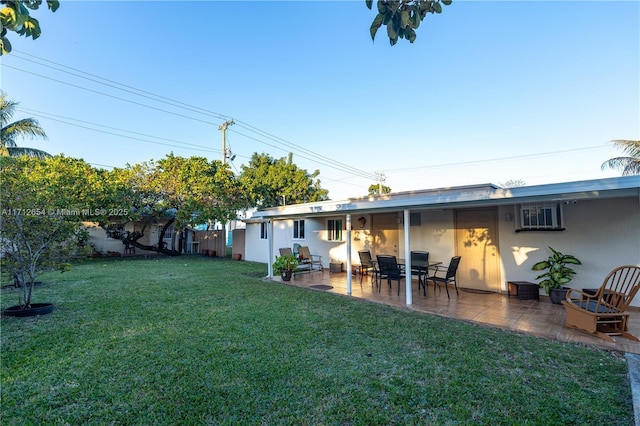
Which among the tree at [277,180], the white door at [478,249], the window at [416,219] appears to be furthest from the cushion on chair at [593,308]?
the tree at [277,180]

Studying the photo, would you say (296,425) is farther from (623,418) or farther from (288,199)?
(288,199)

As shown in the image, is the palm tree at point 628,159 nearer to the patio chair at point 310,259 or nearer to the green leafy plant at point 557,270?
the green leafy plant at point 557,270

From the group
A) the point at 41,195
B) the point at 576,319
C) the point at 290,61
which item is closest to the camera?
the point at 576,319

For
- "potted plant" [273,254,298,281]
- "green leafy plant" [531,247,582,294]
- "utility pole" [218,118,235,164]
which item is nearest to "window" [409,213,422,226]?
"green leafy plant" [531,247,582,294]

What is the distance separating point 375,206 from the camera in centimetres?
648

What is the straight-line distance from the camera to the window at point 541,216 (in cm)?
637

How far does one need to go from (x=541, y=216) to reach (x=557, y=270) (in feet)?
4.30

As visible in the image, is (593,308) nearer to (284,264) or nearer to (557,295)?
(557,295)

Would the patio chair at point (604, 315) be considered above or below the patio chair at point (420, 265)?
below

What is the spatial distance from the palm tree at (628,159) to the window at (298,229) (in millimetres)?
18609

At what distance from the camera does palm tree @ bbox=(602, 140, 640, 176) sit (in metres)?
15.5

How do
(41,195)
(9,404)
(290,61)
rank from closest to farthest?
(9,404), (41,195), (290,61)

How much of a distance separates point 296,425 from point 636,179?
5.00m

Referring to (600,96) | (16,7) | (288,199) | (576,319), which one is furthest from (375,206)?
(288,199)
